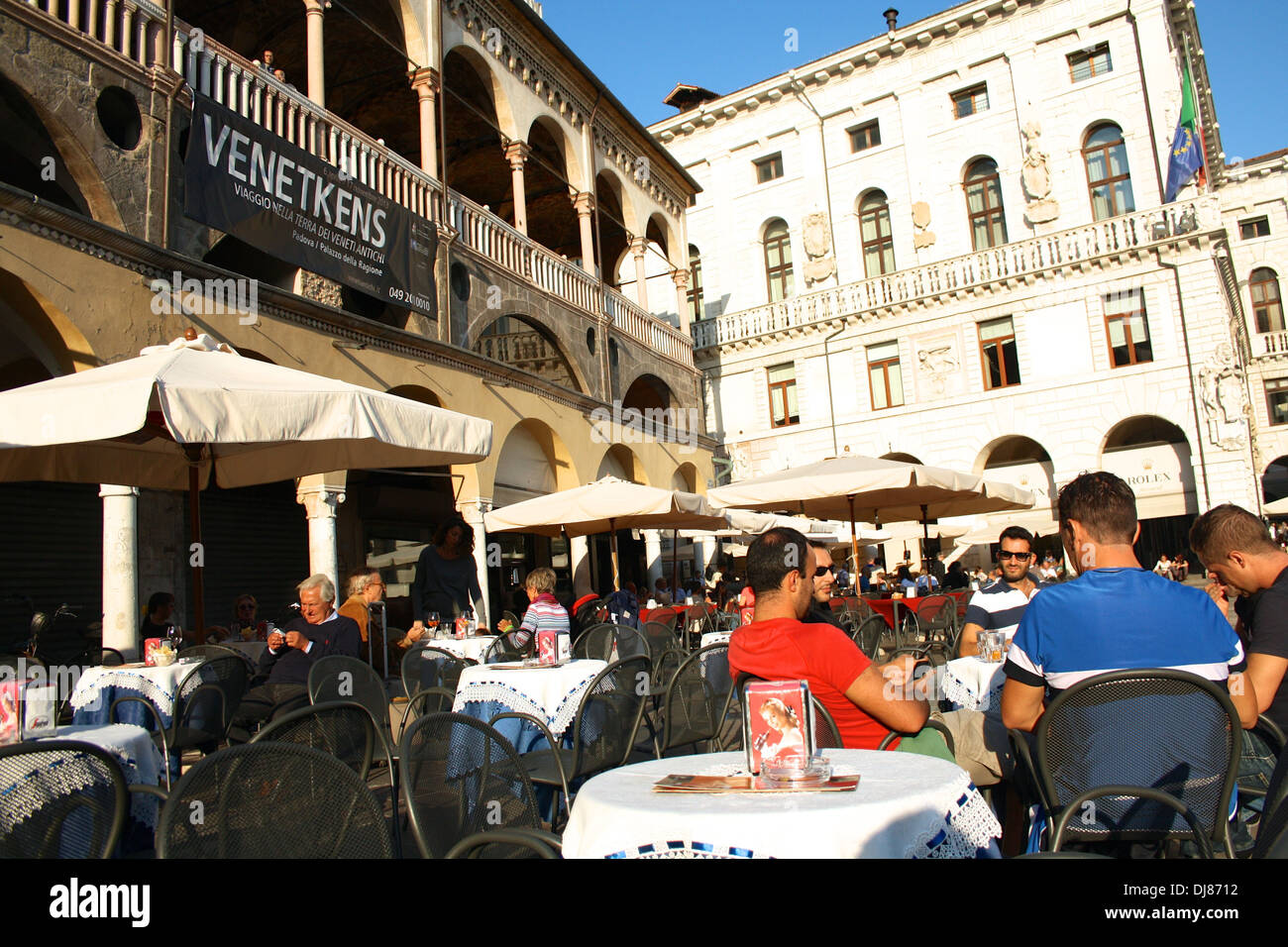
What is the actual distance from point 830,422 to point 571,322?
40.6ft

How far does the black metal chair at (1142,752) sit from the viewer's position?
2.38m

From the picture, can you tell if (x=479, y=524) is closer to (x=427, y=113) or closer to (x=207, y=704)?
(x=427, y=113)

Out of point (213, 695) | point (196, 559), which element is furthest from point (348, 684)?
point (196, 559)

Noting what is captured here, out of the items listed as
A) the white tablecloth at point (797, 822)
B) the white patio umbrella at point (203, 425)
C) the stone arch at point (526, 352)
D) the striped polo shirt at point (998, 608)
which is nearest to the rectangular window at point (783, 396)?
the stone arch at point (526, 352)

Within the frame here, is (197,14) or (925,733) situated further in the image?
(197,14)

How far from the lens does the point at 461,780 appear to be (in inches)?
98.6

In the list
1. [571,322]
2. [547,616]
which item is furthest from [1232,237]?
[547,616]

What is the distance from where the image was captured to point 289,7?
1294cm

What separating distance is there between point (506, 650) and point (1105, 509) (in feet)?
14.2

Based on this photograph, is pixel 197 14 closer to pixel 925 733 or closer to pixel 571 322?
pixel 571 322

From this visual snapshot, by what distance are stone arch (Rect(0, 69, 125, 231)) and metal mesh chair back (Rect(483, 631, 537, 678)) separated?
15.5ft

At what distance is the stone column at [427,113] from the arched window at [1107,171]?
18342 millimetres

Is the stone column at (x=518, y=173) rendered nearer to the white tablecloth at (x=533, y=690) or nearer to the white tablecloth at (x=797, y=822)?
the white tablecloth at (x=533, y=690)
